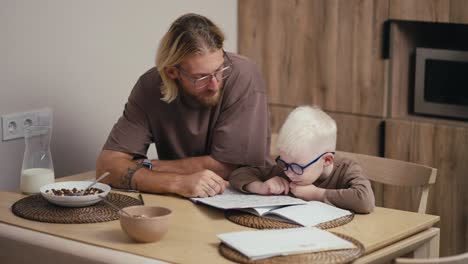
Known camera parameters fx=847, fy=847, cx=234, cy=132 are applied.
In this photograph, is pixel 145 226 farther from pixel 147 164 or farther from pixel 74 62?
pixel 74 62

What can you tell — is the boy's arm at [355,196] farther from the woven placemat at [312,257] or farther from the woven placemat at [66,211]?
the woven placemat at [66,211]

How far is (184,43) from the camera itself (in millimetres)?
2699

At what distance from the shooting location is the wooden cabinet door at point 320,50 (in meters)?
3.75

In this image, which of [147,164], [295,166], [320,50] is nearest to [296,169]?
[295,166]

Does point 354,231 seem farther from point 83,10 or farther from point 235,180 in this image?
point 83,10

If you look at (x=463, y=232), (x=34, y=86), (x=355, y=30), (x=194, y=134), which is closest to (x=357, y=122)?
(x=355, y=30)

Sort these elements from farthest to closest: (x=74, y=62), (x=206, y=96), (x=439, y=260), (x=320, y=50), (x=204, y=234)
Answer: (x=320, y=50) → (x=74, y=62) → (x=206, y=96) → (x=204, y=234) → (x=439, y=260)

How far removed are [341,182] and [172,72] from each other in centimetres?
68

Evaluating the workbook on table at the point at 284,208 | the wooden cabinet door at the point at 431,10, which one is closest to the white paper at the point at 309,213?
the workbook on table at the point at 284,208

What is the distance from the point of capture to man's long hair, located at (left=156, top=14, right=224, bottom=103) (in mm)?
2688

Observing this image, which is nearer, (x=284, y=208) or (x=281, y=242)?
(x=281, y=242)

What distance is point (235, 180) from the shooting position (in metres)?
2.61

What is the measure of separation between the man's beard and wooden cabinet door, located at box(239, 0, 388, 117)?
1163 millimetres

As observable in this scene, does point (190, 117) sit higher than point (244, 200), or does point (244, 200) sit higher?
point (190, 117)
